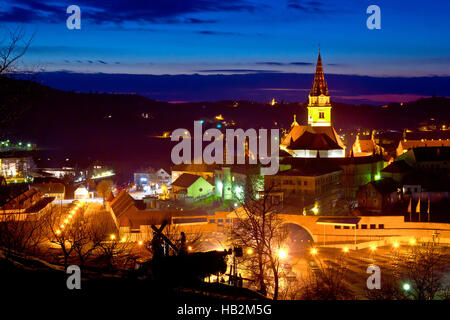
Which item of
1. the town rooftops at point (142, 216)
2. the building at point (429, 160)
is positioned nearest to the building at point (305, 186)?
the town rooftops at point (142, 216)

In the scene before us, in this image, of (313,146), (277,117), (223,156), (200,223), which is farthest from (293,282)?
(277,117)

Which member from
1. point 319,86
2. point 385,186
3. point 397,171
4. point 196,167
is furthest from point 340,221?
point 319,86

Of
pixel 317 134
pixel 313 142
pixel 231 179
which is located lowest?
pixel 231 179

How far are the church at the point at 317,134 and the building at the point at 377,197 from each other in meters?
7.66

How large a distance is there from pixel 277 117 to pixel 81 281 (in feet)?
423

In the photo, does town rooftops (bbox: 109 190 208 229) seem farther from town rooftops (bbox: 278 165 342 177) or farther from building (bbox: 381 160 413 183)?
building (bbox: 381 160 413 183)

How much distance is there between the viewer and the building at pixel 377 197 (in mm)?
35031

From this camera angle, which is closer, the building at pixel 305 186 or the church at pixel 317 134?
the building at pixel 305 186

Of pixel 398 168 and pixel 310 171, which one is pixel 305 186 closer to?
pixel 310 171

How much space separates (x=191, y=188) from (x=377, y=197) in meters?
13.8

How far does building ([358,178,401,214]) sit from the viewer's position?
3503cm

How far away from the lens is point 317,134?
148ft

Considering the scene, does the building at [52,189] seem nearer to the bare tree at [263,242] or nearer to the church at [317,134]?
the church at [317,134]
